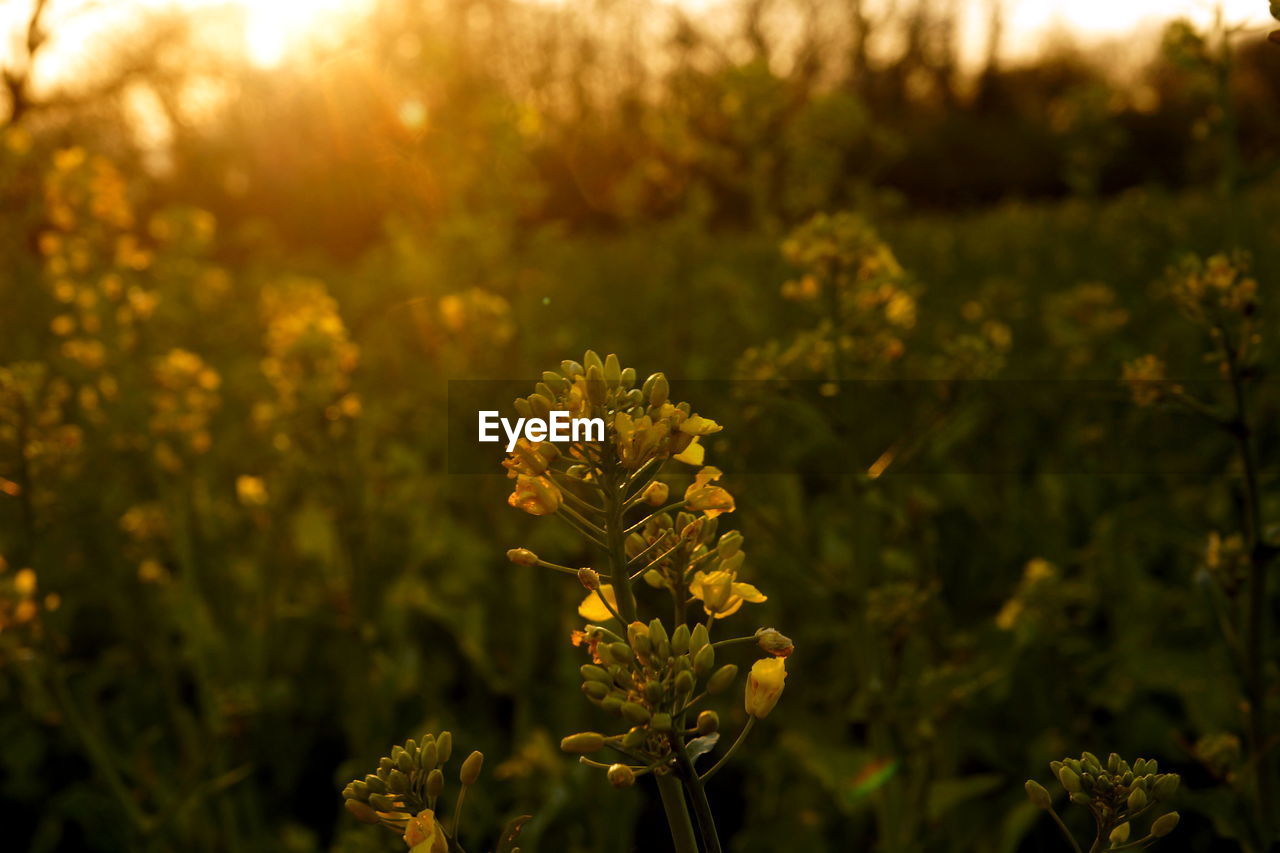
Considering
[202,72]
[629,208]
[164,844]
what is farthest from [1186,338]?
[202,72]

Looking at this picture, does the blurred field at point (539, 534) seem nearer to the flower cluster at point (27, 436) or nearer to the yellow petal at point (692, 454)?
the flower cluster at point (27, 436)

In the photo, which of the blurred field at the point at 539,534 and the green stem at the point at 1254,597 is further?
the blurred field at the point at 539,534

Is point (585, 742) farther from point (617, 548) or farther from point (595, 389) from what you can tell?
point (595, 389)

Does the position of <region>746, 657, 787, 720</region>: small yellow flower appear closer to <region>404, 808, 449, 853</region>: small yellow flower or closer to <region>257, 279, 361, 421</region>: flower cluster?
<region>404, 808, 449, 853</region>: small yellow flower

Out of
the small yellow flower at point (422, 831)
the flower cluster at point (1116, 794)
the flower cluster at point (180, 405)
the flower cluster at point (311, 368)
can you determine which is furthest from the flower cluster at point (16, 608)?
the flower cluster at point (1116, 794)

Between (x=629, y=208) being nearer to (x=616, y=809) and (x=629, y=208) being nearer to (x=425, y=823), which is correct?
(x=616, y=809)

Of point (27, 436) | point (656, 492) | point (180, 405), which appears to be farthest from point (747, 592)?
point (180, 405)

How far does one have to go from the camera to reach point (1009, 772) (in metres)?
2.57

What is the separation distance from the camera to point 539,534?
→ 3.58m

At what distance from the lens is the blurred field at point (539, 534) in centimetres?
227

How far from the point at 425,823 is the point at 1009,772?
2.15 metres

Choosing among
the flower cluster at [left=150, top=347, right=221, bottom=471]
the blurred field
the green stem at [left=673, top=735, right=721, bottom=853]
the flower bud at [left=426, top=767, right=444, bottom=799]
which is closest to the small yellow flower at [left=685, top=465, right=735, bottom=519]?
the green stem at [left=673, top=735, right=721, bottom=853]

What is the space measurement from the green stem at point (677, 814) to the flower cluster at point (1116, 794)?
31 cm

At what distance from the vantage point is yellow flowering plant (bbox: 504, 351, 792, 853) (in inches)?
33.4
